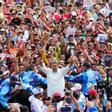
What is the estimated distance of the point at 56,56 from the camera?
726 inches

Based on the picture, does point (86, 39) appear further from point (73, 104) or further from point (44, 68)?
A: point (73, 104)

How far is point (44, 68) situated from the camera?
15977 millimetres

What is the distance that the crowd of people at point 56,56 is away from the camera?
14797mm

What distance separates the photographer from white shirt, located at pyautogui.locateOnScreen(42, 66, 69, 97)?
1558 cm

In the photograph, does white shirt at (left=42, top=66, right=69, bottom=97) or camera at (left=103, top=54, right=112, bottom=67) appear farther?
camera at (left=103, top=54, right=112, bottom=67)

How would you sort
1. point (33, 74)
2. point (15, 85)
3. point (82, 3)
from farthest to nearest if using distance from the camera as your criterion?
point (82, 3)
point (33, 74)
point (15, 85)

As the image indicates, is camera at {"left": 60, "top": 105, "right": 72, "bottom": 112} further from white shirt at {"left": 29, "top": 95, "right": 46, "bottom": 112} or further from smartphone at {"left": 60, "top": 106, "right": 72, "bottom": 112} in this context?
white shirt at {"left": 29, "top": 95, "right": 46, "bottom": 112}

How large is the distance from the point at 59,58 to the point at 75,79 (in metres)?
2.44

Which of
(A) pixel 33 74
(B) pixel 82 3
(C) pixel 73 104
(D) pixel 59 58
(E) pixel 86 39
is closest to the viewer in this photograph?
(C) pixel 73 104

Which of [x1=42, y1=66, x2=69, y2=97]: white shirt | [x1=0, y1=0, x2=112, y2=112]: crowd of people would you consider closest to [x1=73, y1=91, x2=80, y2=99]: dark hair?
[x1=0, y1=0, x2=112, y2=112]: crowd of people

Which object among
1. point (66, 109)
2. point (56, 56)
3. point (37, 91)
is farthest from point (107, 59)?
point (66, 109)

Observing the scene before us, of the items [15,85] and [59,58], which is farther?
[59,58]

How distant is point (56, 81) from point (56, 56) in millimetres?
2896

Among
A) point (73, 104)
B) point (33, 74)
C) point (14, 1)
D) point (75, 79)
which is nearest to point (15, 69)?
point (33, 74)
